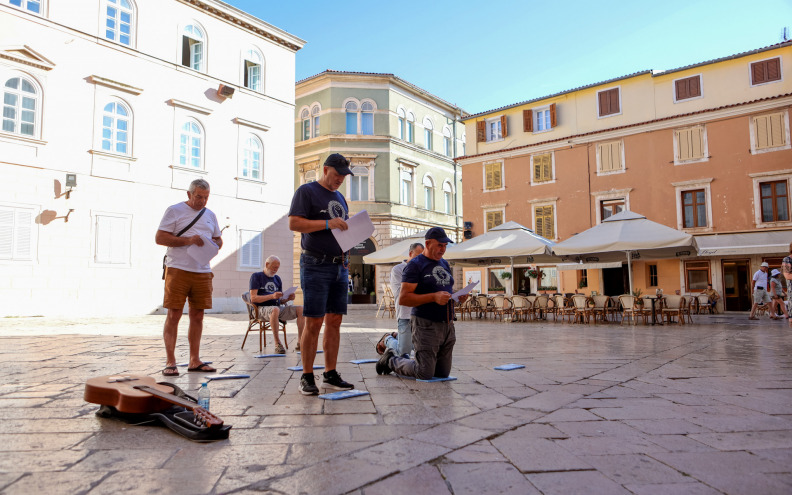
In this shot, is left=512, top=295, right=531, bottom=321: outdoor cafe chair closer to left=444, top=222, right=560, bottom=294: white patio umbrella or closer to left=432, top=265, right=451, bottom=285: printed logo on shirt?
left=444, top=222, right=560, bottom=294: white patio umbrella

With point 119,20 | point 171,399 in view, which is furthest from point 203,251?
point 119,20

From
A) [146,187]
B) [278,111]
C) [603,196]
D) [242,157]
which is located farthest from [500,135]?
[146,187]

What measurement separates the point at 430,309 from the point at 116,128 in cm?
1498

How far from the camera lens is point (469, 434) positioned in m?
2.85

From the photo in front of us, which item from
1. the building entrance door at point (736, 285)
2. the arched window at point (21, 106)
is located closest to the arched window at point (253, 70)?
the arched window at point (21, 106)

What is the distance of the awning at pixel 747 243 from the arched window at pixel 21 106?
2238 cm

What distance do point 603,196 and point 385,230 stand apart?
10.3 m

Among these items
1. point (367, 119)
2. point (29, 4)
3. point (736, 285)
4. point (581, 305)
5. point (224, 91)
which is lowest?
point (581, 305)

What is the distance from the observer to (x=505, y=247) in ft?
42.9

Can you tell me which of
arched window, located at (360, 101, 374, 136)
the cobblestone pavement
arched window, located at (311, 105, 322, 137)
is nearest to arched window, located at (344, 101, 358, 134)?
arched window, located at (360, 101, 374, 136)

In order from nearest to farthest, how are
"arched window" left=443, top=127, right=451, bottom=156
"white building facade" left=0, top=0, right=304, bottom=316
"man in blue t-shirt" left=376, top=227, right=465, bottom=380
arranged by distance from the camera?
"man in blue t-shirt" left=376, top=227, right=465, bottom=380 → "white building facade" left=0, top=0, right=304, bottom=316 → "arched window" left=443, top=127, right=451, bottom=156

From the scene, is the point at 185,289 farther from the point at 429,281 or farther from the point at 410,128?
the point at 410,128

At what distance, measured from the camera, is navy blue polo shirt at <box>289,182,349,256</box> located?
13.3ft

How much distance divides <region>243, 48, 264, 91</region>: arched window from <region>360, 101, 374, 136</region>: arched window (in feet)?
26.0
